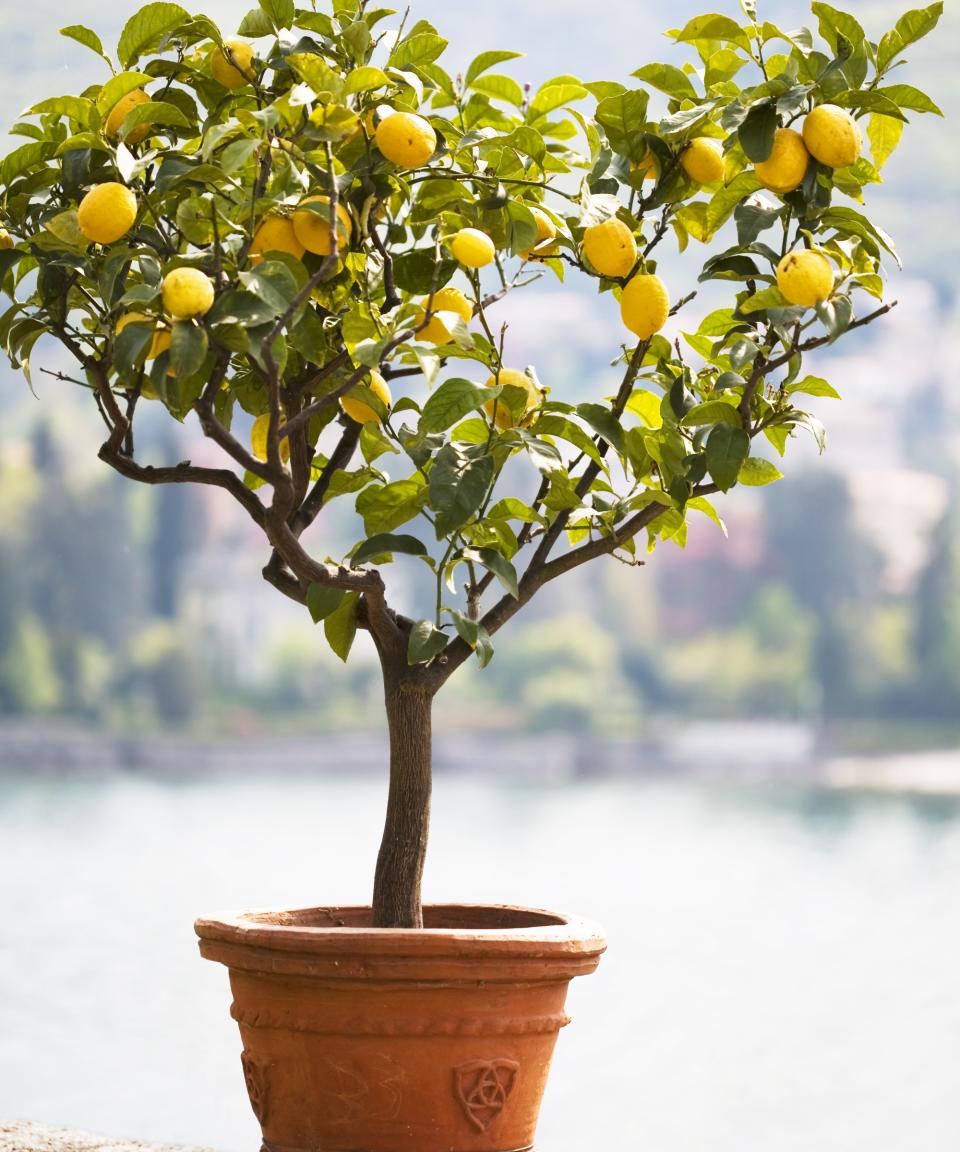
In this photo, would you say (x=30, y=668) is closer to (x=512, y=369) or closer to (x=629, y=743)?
(x=629, y=743)

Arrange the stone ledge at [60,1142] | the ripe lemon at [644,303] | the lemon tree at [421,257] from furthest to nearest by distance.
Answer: the stone ledge at [60,1142] → the ripe lemon at [644,303] → the lemon tree at [421,257]

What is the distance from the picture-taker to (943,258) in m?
12.0

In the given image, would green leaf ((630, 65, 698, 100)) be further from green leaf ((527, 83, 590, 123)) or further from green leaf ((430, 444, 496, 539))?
green leaf ((430, 444, 496, 539))

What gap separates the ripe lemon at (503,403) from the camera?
1243 millimetres

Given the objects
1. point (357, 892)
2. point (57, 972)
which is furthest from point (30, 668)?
point (57, 972)

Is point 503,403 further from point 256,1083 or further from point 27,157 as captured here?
point 256,1083

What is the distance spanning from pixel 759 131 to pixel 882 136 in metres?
0.16

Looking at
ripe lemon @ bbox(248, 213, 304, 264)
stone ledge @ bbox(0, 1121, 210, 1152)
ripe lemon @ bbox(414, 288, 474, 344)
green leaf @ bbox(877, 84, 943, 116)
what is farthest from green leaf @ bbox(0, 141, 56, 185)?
stone ledge @ bbox(0, 1121, 210, 1152)

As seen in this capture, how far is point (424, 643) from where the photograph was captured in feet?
4.07

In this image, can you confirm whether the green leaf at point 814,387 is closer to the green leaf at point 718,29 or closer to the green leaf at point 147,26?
the green leaf at point 718,29

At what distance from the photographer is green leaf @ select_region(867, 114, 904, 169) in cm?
121

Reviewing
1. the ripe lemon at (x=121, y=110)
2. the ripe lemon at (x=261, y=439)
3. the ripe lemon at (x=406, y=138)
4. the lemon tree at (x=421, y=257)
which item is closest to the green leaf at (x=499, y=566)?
the lemon tree at (x=421, y=257)

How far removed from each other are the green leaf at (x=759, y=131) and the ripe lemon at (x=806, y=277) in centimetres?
8

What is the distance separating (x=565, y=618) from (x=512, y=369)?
1072 centimetres
